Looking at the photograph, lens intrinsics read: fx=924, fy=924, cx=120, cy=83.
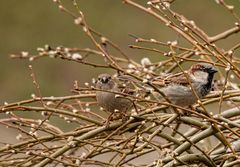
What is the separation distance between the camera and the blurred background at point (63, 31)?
44.5 feet

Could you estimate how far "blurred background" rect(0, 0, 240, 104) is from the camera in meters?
13.6

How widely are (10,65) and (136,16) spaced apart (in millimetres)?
2493

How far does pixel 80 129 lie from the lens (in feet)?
14.9

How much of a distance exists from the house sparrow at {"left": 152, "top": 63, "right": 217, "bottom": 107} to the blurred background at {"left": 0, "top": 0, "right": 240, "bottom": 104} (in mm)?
8034

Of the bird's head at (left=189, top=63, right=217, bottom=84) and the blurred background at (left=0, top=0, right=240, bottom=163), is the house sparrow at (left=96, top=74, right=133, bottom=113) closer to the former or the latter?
the bird's head at (left=189, top=63, right=217, bottom=84)

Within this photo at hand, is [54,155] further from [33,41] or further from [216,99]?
[33,41]

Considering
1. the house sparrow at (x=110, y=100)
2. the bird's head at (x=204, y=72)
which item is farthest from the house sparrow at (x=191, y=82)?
the house sparrow at (x=110, y=100)

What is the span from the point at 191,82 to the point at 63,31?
10332 mm

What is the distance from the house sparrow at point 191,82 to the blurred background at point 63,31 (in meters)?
8.03

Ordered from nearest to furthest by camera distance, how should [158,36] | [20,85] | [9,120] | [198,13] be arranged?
1. [9,120]
2. [20,85]
3. [158,36]
4. [198,13]

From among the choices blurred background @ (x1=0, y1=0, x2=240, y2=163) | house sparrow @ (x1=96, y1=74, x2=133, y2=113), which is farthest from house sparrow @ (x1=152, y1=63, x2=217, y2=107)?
blurred background @ (x1=0, y1=0, x2=240, y2=163)

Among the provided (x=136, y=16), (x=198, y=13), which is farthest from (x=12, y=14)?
(x=198, y=13)

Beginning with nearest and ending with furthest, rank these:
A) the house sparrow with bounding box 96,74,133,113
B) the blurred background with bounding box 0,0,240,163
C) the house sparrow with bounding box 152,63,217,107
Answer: the house sparrow with bounding box 152,63,217,107 < the house sparrow with bounding box 96,74,133,113 < the blurred background with bounding box 0,0,240,163

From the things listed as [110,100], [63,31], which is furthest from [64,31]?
[110,100]
